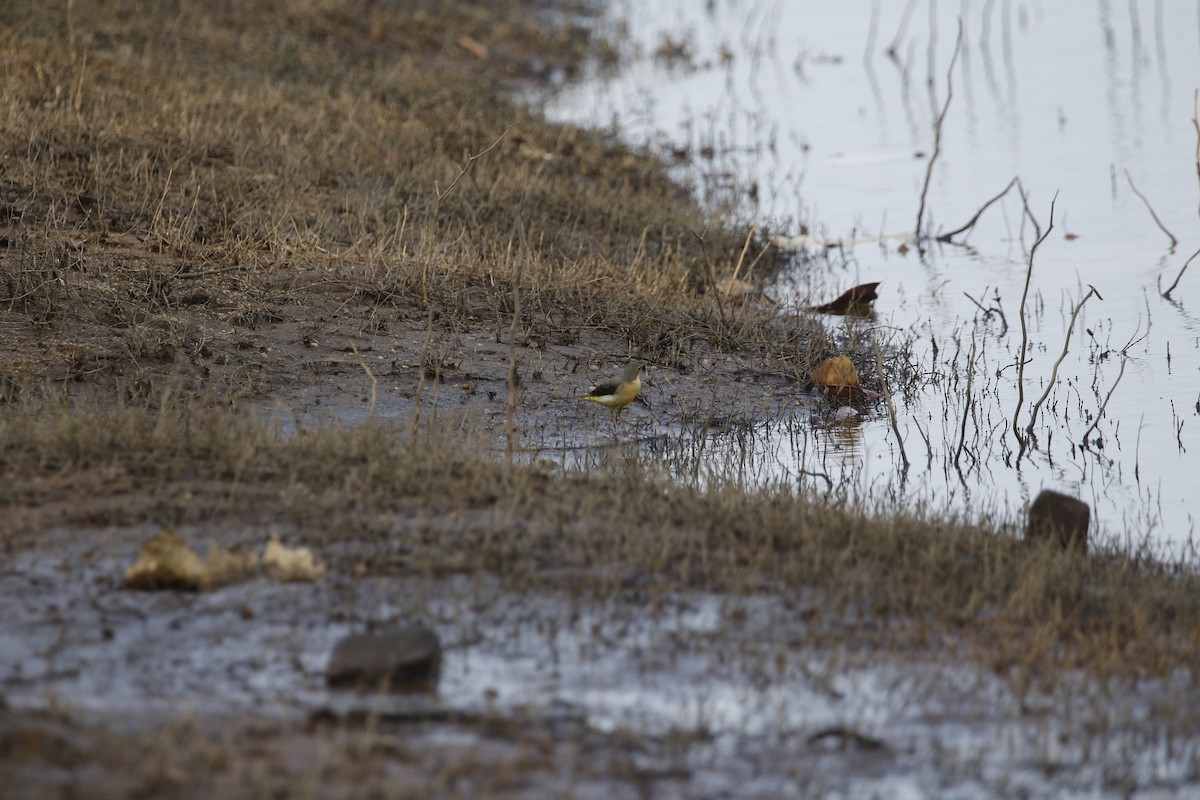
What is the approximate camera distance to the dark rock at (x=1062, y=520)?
5.29m

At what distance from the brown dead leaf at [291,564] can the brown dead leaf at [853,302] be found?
592 cm

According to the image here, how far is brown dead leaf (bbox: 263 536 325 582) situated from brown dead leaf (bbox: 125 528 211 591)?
233 millimetres

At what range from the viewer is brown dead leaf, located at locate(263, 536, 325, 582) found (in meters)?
4.46

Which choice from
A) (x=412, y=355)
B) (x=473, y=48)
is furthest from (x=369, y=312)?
(x=473, y=48)

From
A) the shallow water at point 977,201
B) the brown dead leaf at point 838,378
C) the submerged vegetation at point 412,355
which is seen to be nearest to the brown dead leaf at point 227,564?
the submerged vegetation at point 412,355

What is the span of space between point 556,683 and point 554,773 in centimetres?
54

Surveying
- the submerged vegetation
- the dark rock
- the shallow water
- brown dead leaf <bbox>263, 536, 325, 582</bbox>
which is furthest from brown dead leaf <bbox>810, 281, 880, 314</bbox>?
brown dead leaf <bbox>263, 536, 325, 582</bbox>

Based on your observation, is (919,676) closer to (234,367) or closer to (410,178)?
(234,367)

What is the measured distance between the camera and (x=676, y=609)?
4496 mm

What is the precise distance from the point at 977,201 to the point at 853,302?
403cm

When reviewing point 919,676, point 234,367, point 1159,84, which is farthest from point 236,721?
point 1159,84

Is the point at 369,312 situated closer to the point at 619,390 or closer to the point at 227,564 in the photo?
the point at 619,390

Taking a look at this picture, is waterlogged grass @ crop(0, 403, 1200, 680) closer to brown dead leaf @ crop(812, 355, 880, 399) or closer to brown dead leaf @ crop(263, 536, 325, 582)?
brown dead leaf @ crop(263, 536, 325, 582)

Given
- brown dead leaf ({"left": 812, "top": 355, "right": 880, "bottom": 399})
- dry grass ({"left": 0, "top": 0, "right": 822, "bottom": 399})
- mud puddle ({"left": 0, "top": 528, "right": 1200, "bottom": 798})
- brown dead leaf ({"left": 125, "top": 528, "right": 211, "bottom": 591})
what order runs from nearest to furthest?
1. mud puddle ({"left": 0, "top": 528, "right": 1200, "bottom": 798})
2. brown dead leaf ({"left": 125, "top": 528, "right": 211, "bottom": 591})
3. dry grass ({"left": 0, "top": 0, "right": 822, "bottom": 399})
4. brown dead leaf ({"left": 812, "top": 355, "right": 880, "bottom": 399})
